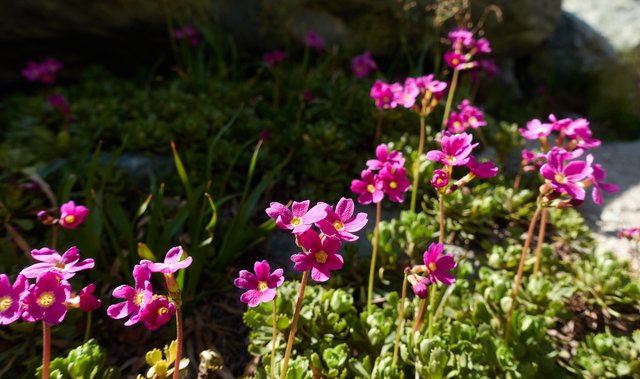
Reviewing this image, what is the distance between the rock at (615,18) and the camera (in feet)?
23.1

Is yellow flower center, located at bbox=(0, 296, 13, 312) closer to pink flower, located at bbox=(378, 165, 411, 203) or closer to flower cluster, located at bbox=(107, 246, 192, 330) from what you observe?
flower cluster, located at bbox=(107, 246, 192, 330)

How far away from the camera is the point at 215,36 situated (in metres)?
4.93

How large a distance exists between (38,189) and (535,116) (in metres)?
5.74

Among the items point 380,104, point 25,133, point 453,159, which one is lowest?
point 25,133

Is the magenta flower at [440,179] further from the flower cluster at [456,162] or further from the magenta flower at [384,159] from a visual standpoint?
the magenta flower at [384,159]

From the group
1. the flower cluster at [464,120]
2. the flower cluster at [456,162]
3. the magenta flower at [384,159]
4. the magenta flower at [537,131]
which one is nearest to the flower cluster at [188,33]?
the flower cluster at [464,120]

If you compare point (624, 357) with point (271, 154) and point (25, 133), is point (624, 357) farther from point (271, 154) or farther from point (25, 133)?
point (25, 133)

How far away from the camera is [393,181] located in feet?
6.57

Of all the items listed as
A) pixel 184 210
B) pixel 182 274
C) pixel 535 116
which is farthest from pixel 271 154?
pixel 535 116

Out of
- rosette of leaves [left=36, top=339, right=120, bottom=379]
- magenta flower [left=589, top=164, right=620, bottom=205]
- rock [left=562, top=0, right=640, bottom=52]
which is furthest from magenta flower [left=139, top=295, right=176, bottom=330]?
rock [left=562, top=0, right=640, bottom=52]

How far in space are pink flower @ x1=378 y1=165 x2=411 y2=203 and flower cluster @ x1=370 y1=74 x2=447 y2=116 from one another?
710 mm

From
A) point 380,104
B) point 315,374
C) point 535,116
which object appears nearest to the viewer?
point 315,374

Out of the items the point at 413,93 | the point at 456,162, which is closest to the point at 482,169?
the point at 456,162

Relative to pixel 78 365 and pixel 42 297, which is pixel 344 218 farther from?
pixel 78 365
